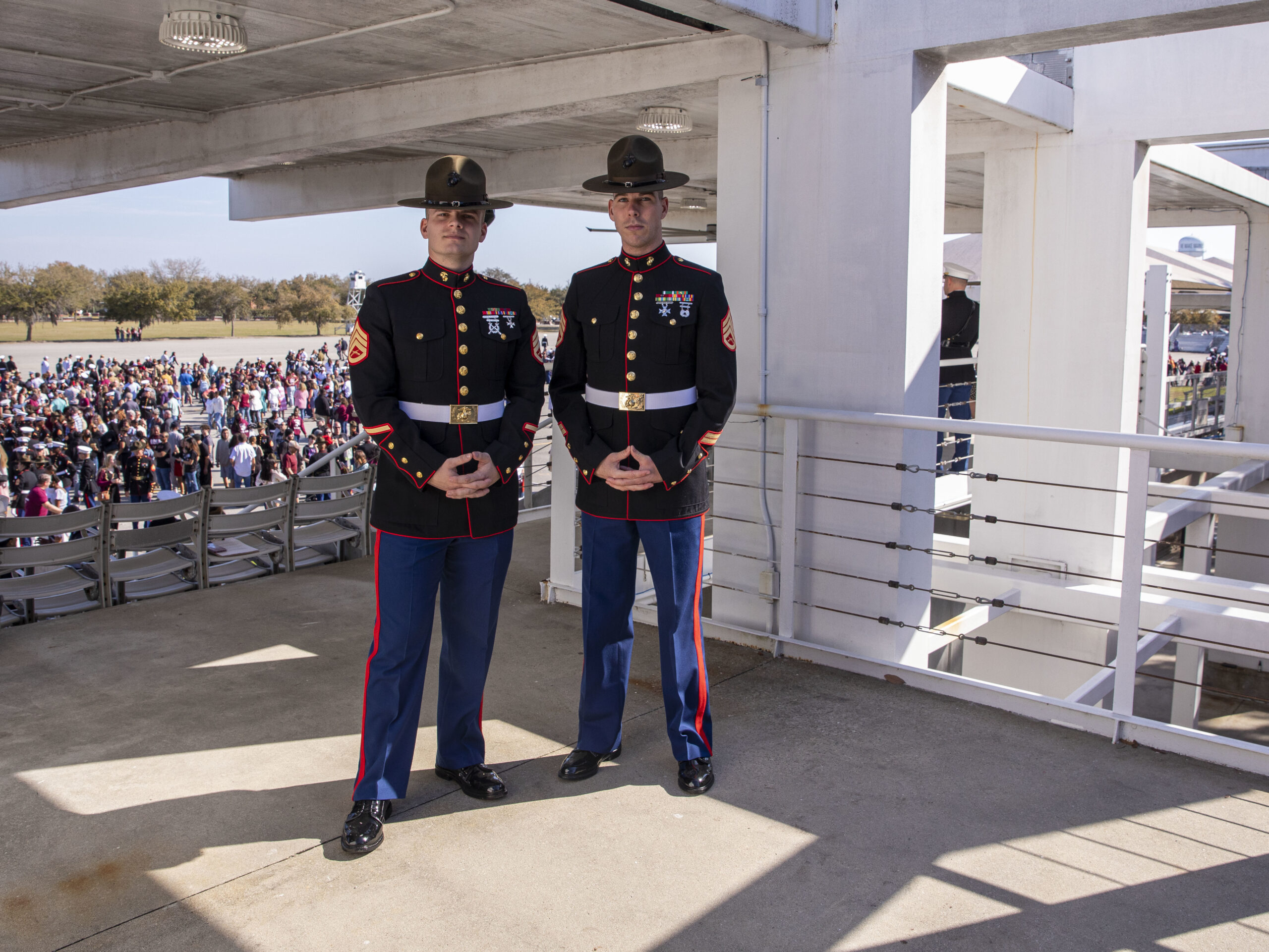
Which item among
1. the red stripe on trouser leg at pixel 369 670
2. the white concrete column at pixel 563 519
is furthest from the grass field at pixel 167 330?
the red stripe on trouser leg at pixel 369 670

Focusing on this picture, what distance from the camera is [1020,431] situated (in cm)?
373

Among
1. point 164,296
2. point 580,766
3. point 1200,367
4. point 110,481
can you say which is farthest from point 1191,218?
point 164,296

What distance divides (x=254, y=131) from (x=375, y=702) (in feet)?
19.3

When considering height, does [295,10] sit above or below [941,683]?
above

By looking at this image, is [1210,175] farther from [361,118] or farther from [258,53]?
[258,53]

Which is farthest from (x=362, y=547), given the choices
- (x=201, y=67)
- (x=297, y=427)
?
(x=297, y=427)

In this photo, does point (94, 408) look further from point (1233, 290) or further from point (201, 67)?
point (1233, 290)

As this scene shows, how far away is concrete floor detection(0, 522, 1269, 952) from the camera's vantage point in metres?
2.47

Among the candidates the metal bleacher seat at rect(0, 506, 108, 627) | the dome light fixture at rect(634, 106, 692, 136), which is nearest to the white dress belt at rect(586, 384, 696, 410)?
the metal bleacher seat at rect(0, 506, 108, 627)

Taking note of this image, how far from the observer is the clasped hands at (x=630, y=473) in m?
3.14

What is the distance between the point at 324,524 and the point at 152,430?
559 inches

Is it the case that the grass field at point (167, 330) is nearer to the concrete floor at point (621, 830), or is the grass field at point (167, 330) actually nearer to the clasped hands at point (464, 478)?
the concrete floor at point (621, 830)

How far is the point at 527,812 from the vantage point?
120 inches

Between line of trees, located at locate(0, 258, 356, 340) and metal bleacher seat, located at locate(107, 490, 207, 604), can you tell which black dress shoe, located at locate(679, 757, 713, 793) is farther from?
line of trees, located at locate(0, 258, 356, 340)
